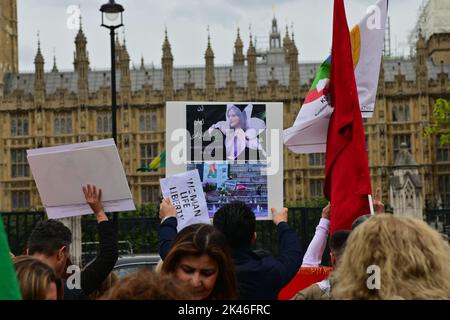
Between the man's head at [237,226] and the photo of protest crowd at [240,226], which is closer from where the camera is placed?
the photo of protest crowd at [240,226]

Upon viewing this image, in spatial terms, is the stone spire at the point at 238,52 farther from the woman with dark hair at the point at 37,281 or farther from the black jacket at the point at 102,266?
the woman with dark hair at the point at 37,281

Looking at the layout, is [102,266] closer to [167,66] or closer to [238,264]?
[238,264]

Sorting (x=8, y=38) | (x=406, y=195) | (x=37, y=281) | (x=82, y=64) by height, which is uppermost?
(x=8, y=38)

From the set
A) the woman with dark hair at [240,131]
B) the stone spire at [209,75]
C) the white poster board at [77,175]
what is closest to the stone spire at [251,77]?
the stone spire at [209,75]

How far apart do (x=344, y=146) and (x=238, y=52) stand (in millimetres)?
34547

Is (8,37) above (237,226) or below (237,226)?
above

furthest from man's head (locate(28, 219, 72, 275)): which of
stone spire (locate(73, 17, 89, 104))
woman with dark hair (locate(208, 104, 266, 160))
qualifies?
stone spire (locate(73, 17, 89, 104))

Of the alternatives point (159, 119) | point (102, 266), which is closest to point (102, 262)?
point (102, 266)

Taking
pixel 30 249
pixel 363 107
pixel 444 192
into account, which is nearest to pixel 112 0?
pixel 363 107

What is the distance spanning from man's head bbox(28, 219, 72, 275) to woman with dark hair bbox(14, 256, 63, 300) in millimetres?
958

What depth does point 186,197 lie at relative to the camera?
4293 mm

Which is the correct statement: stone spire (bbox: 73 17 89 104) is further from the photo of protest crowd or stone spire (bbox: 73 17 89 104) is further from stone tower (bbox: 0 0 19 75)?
the photo of protest crowd

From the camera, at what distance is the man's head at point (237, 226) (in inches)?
127
